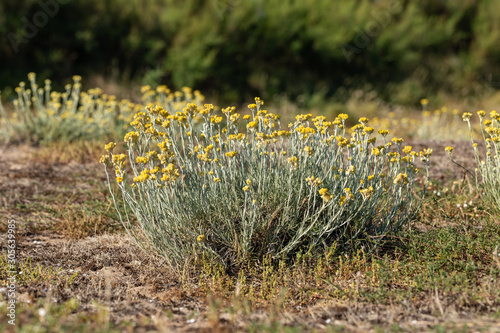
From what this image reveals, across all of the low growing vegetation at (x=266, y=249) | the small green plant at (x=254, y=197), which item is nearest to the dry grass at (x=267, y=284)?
the low growing vegetation at (x=266, y=249)

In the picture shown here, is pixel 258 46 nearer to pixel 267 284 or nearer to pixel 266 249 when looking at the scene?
pixel 266 249

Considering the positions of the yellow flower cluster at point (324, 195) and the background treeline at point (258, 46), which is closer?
the yellow flower cluster at point (324, 195)

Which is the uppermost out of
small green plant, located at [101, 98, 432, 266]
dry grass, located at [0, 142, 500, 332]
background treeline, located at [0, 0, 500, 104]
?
background treeline, located at [0, 0, 500, 104]

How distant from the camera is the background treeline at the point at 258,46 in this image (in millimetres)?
9898

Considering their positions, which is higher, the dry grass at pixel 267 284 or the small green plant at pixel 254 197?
A: the small green plant at pixel 254 197

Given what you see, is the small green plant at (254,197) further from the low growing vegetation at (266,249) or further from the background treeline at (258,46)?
the background treeline at (258,46)

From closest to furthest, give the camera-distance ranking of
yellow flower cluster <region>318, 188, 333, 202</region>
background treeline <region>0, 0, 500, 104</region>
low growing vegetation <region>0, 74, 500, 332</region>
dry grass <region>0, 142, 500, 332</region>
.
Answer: dry grass <region>0, 142, 500, 332</region>, low growing vegetation <region>0, 74, 500, 332</region>, yellow flower cluster <region>318, 188, 333, 202</region>, background treeline <region>0, 0, 500, 104</region>

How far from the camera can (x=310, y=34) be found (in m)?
11.1

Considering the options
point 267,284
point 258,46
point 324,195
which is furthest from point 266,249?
point 258,46

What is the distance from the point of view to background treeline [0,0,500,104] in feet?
32.5

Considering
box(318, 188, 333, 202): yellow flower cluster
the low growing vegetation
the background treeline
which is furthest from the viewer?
the background treeline

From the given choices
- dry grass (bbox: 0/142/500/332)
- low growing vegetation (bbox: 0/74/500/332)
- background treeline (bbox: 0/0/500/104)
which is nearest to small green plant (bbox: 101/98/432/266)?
low growing vegetation (bbox: 0/74/500/332)

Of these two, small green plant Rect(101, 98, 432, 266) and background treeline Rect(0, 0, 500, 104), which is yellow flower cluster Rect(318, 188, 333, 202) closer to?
small green plant Rect(101, 98, 432, 266)

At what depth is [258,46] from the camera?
11047 mm
